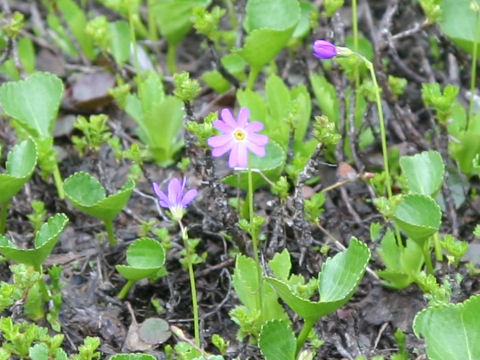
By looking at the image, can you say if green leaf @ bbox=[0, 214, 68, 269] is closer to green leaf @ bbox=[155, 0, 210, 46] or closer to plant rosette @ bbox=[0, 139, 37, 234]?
plant rosette @ bbox=[0, 139, 37, 234]

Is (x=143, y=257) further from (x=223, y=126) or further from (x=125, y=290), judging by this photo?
(x=223, y=126)

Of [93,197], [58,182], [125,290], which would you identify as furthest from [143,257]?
[58,182]

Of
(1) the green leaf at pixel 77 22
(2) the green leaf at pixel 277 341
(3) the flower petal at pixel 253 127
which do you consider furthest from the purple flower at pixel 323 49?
(1) the green leaf at pixel 77 22

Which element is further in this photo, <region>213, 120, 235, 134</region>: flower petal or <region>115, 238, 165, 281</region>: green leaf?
<region>115, 238, 165, 281</region>: green leaf

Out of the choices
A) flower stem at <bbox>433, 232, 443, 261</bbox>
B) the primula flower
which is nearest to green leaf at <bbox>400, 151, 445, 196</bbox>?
flower stem at <bbox>433, 232, 443, 261</bbox>

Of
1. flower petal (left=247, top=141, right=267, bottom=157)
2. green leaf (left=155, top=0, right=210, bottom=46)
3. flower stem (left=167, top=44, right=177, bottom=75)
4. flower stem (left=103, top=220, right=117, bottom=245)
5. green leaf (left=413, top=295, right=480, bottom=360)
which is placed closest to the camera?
green leaf (left=413, top=295, right=480, bottom=360)

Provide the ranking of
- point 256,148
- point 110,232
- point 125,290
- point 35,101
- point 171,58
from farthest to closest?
point 171,58 → point 35,101 → point 110,232 → point 125,290 → point 256,148

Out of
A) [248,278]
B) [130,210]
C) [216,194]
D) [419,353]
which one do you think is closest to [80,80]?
[130,210]

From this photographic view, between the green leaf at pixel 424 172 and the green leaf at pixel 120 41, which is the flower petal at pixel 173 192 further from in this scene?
the green leaf at pixel 120 41
